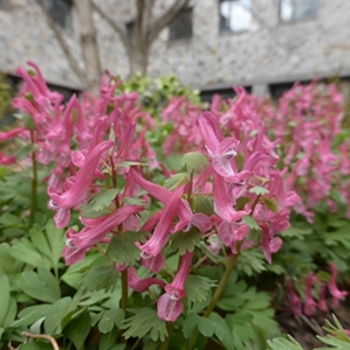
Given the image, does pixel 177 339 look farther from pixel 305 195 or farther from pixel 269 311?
pixel 305 195

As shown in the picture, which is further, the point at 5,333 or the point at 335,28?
the point at 335,28

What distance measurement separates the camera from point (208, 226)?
57 cm

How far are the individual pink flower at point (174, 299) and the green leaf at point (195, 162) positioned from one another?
159 mm

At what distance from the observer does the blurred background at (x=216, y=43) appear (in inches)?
332

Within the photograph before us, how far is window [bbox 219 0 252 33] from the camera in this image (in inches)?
377

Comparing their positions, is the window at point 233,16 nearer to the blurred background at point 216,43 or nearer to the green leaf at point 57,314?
the blurred background at point 216,43

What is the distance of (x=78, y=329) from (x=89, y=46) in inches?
156

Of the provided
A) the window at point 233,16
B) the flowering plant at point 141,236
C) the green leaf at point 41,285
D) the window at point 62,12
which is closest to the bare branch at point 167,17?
the flowering plant at point 141,236

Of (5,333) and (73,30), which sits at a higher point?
(73,30)

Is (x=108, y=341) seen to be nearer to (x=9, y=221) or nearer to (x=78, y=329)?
(x=78, y=329)

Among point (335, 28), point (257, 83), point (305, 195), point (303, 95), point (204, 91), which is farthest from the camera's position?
point (204, 91)

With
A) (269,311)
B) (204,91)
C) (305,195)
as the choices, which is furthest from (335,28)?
(269,311)

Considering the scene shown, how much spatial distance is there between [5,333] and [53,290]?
0.37 ft

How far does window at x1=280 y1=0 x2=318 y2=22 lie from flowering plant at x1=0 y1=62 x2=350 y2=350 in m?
8.85
